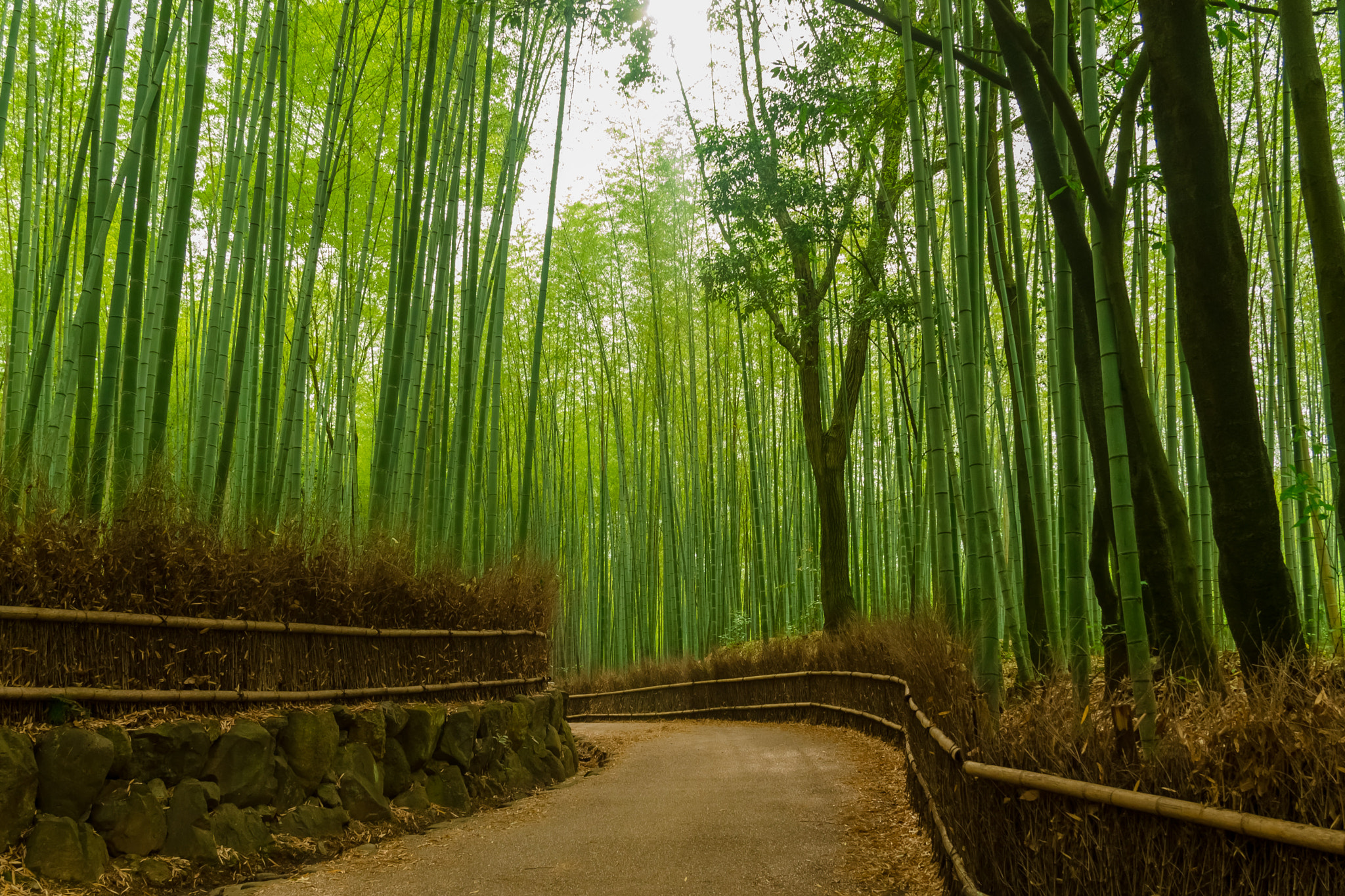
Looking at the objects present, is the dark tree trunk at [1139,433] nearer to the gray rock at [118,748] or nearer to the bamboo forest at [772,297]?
the bamboo forest at [772,297]

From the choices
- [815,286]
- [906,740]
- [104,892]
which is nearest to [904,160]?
[815,286]

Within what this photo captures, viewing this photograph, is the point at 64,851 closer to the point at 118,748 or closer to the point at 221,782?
the point at 118,748

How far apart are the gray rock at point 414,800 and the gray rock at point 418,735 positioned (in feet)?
0.37

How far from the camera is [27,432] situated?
295 cm

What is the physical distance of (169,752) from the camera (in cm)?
272

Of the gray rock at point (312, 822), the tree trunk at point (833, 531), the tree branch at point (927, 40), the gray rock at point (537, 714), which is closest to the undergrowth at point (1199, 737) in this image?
the tree branch at point (927, 40)

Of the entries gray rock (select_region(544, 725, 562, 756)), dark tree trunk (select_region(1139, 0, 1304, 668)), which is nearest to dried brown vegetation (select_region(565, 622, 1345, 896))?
dark tree trunk (select_region(1139, 0, 1304, 668))

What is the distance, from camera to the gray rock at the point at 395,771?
3654 mm

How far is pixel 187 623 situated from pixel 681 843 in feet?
5.84

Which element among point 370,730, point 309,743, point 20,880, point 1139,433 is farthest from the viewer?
point 370,730

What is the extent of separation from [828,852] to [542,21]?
16.2 feet

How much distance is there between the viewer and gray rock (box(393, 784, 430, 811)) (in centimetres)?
364

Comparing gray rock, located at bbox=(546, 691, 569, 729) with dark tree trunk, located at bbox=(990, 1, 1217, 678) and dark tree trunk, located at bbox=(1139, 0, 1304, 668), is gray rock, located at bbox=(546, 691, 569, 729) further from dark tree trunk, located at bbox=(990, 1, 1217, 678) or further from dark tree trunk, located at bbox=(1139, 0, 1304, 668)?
dark tree trunk, located at bbox=(1139, 0, 1304, 668)

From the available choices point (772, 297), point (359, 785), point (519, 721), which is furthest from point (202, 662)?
point (772, 297)
